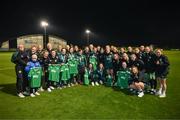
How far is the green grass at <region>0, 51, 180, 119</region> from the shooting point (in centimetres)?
852

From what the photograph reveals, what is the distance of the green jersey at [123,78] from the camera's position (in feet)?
41.0

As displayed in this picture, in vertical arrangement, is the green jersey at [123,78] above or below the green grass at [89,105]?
above

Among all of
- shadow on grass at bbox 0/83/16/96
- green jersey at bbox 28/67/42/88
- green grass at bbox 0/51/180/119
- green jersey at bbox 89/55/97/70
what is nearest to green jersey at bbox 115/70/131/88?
green grass at bbox 0/51/180/119

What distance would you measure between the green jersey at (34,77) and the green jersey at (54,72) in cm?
92

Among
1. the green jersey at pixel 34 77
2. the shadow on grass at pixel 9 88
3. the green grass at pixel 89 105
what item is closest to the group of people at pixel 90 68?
the green jersey at pixel 34 77

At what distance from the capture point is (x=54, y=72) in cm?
1240

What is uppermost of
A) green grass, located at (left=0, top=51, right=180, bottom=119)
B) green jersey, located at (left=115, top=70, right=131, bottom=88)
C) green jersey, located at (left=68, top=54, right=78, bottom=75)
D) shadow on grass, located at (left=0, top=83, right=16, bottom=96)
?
green jersey, located at (left=68, top=54, right=78, bottom=75)

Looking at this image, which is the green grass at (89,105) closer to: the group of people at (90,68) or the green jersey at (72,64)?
the group of people at (90,68)

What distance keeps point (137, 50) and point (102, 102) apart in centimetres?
410

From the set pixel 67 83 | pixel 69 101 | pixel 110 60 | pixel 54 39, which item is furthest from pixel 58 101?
pixel 54 39

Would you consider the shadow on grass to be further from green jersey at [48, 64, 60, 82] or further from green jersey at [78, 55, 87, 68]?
green jersey at [78, 55, 87, 68]


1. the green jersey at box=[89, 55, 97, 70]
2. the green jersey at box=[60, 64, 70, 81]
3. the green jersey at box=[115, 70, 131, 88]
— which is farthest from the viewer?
the green jersey at box=[89, 55, 97, 70]

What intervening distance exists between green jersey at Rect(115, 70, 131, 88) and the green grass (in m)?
0.54

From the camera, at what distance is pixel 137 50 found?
513 inches
